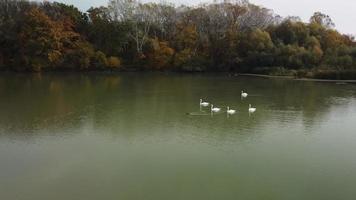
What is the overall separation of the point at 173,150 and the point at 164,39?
39.7 metres

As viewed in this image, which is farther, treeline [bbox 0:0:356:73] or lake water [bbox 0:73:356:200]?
treeline [bbox 0:0:356:73]

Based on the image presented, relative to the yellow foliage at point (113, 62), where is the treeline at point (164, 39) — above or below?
above

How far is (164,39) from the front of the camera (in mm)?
50719

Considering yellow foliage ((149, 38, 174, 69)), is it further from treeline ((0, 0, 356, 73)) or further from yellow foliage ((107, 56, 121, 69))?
yellow foliage ((107, 56, 121, 69))

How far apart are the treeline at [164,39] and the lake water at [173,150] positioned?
21.6 meters

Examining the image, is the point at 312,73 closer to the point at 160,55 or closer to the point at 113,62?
the point at 160,55

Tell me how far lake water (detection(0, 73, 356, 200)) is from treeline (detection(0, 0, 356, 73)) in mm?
21580

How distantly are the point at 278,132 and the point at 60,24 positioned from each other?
35656mm

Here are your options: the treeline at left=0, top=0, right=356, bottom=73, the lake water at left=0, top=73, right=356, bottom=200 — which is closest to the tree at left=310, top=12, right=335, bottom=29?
the treeline at left=0, top=0, right=356, bottom=73

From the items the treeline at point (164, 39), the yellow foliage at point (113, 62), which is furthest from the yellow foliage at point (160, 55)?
the yellow foliage at point (113, 62)

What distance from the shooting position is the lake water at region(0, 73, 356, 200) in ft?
29.6

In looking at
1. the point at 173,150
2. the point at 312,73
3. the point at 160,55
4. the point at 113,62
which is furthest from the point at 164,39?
the point at 173,150

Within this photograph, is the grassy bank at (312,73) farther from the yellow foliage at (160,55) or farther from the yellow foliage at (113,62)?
the yellow foliage at (113,62)

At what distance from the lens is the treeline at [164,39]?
42.6 m
